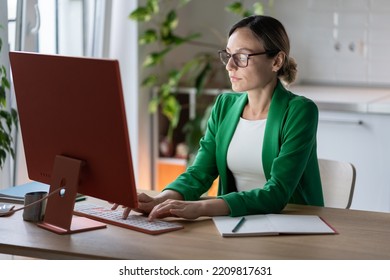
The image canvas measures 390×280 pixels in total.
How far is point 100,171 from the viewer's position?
6.86ft

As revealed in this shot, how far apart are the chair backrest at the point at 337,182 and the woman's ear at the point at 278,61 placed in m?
0.46

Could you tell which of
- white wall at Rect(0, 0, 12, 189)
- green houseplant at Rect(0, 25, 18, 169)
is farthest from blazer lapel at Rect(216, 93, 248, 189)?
white wall at Rect(0, 0, 12, 189)

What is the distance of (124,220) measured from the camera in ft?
7.25

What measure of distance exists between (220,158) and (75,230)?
0.68 meters

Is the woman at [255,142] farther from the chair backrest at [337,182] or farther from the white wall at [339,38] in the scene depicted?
the white wall at [339,38]

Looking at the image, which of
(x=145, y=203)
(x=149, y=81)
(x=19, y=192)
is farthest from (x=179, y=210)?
(x=149, y=81)

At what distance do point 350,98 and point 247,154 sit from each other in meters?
1.56

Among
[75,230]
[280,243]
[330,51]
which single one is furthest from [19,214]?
[330,51]

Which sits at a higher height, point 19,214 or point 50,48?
point 50,48

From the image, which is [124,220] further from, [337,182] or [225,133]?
[337,182]

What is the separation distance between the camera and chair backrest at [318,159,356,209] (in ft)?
8.85

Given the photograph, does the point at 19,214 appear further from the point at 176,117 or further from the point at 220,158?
the point at 176,117

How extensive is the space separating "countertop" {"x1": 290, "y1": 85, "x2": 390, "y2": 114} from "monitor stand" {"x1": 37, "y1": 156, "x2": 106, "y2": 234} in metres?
1.99

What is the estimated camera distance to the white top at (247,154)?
8.36ft
